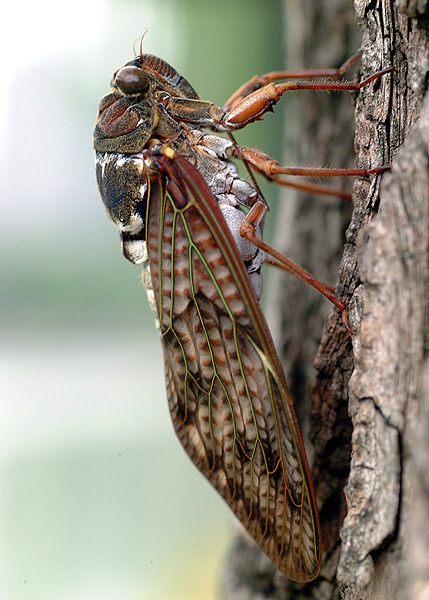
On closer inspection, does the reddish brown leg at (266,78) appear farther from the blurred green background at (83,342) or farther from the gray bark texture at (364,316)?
the blurred green background at (83,342)

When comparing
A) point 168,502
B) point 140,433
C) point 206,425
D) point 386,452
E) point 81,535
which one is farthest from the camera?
point 140,433

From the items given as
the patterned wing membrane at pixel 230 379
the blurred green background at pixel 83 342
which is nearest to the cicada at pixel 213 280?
the patterned wing membrane at pixel 230 379

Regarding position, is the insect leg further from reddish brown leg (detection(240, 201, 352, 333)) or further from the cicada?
reddish brown leg (detection(240, 201, 352, 333))

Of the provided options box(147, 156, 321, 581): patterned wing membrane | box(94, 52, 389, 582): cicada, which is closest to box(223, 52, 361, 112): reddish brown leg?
box(94, 52, 389, 582): cicada

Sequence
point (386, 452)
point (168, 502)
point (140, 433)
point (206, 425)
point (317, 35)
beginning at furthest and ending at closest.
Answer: point (140, 433) → point (168, 502) → point (317, 35) → point (206, 425) → point (386, 452)

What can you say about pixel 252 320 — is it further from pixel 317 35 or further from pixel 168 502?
pixel 168 502

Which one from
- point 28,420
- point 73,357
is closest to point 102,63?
point 73,357
